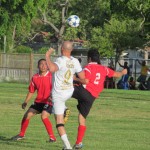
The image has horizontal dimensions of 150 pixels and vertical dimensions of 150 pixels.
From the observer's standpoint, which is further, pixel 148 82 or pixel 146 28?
pixel 146 28

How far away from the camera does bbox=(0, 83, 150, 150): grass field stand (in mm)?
14953

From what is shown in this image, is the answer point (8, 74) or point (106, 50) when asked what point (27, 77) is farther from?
point (106, 50)

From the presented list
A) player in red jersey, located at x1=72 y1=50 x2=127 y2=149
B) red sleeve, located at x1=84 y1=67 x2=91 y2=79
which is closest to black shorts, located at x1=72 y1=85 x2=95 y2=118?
player in red jersey, located at x1=72 y1=50 x2=127 y2=149

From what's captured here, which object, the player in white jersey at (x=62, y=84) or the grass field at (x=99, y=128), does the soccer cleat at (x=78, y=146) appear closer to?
the grass field at (x=99, y=128)

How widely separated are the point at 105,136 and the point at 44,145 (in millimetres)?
2581

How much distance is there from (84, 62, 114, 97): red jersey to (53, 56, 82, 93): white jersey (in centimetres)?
138

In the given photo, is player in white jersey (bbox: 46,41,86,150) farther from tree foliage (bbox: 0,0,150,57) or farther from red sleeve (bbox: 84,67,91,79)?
tree foliage (bbox: 0,0,150,57)

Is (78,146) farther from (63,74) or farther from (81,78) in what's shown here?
(63,74)

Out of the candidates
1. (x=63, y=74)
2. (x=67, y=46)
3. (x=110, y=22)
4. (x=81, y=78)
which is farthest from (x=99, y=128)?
(x=110, y=22)

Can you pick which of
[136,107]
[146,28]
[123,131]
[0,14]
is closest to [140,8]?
→ [146,28]

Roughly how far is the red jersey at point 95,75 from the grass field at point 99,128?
117 cm

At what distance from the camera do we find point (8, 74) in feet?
173

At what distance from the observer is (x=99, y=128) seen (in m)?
19.2

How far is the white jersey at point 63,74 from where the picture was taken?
13.2 metres
